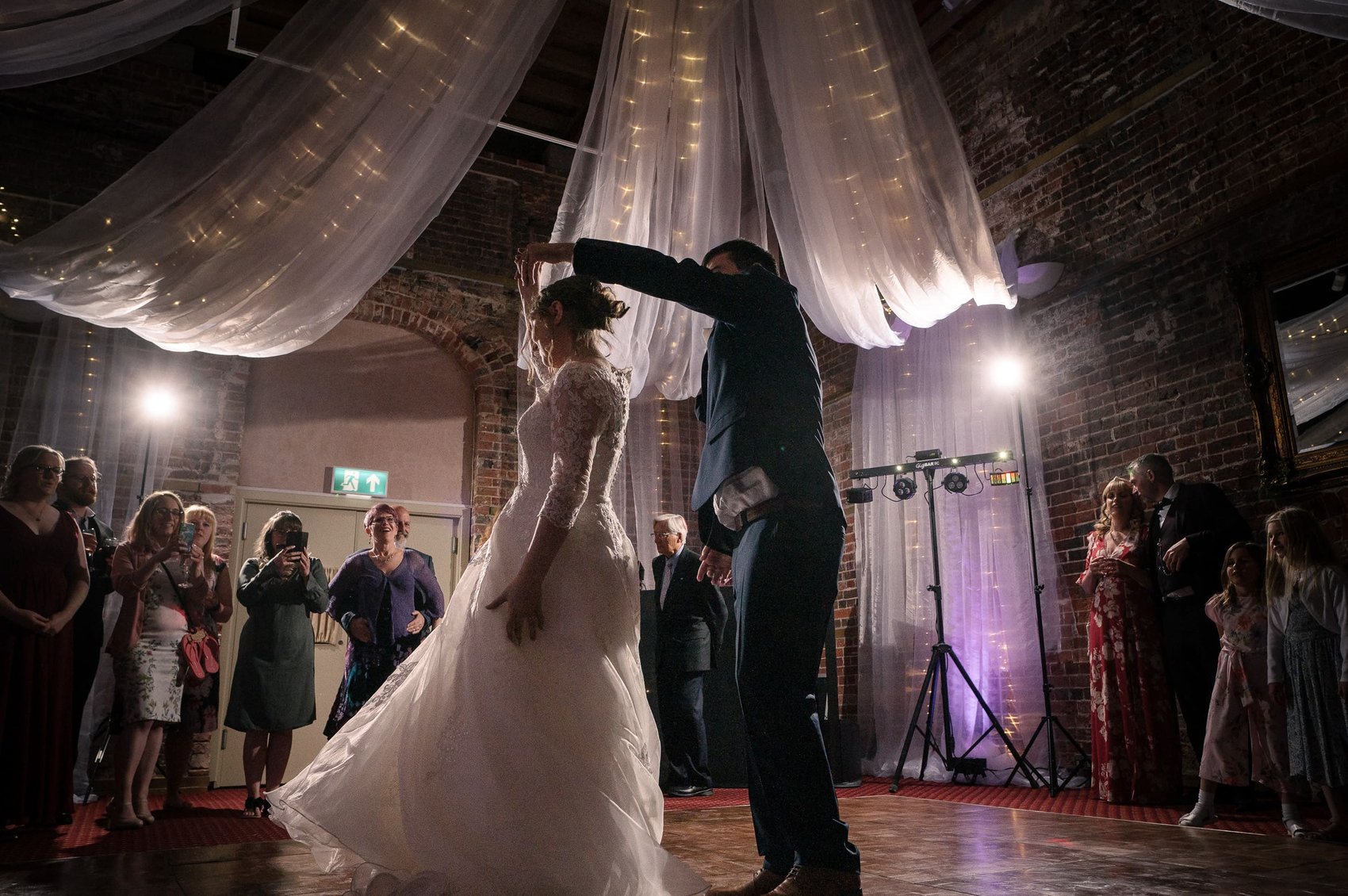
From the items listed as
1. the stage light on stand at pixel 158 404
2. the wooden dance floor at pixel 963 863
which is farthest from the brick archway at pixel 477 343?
the wooden dance floor at pixel 963 863

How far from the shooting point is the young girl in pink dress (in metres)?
3.54

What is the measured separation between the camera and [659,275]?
1.96 metres

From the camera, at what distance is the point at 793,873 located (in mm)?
1840

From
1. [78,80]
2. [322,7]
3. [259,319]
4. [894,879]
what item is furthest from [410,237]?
[78,80]

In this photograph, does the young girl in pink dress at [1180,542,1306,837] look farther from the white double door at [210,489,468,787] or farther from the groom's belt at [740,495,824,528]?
the white double door at [210,489,468,787]

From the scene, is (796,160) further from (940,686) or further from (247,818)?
(940,686)

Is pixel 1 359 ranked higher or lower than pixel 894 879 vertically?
higher

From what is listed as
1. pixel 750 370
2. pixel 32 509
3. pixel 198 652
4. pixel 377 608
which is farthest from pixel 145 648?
pixel 750 370

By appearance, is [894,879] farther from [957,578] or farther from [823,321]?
[957,578]

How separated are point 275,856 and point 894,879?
1.86 m

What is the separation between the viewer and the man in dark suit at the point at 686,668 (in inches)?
196

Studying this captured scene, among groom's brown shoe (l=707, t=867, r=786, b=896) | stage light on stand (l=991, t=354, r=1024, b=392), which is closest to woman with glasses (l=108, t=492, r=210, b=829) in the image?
groom's brown shoe (l=707, t=867, r=786, b=896)

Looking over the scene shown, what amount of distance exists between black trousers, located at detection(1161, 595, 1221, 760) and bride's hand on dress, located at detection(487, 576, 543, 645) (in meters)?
3.59

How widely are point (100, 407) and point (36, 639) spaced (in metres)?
2.73
